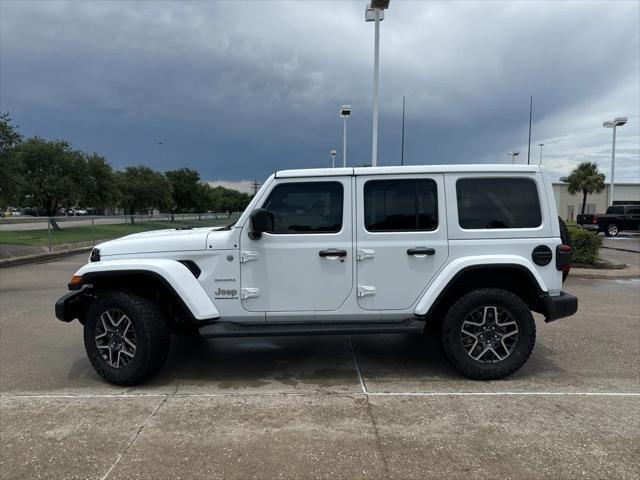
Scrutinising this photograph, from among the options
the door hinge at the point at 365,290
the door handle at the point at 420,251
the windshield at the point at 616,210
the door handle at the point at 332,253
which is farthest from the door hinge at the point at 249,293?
the windshield at the point at 616,210

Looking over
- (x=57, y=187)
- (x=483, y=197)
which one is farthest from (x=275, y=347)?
(x=57, y=187)

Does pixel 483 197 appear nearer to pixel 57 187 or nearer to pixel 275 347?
Result: pixel 275 347

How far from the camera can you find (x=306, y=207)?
166 inches

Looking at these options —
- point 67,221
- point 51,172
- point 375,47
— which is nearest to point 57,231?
point 67,221

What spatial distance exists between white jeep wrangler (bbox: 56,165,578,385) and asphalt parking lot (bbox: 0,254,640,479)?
0.46 metres

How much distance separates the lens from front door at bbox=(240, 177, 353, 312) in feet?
13.5

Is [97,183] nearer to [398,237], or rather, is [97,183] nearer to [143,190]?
[143,190]

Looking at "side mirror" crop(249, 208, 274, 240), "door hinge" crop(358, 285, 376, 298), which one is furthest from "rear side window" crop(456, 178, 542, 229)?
"side mirror" crop(249, 208, 274, 240)

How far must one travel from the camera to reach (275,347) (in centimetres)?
530

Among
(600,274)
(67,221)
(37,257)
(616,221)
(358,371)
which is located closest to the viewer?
(358,371)

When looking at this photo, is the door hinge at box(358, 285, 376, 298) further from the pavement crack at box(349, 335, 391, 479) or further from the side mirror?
the side mirror

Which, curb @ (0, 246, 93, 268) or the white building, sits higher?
the white building

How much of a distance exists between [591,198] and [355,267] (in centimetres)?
5060

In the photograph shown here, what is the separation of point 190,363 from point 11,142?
13057mm
